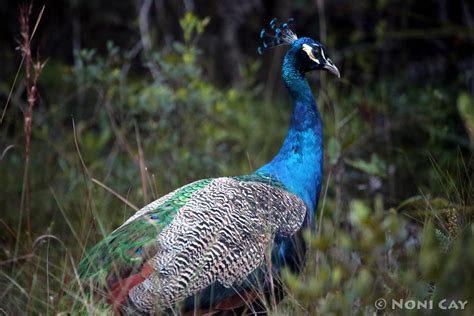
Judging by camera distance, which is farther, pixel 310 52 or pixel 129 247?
pixel 310 52

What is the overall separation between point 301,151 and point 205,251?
0.85 meters

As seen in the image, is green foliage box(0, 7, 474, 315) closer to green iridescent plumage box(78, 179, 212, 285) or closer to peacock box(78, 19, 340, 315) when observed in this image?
peacock box(78, 19, 340, 315)

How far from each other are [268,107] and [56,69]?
6.23 ft

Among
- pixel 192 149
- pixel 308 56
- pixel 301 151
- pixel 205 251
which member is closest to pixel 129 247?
pixel 205 251

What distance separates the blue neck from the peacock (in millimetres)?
104

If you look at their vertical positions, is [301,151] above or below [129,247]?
above

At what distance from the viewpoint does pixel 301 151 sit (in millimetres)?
3568

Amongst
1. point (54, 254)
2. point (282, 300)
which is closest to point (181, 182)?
point (54, 254)

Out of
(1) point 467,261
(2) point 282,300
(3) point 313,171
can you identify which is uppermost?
(1) point 467,261

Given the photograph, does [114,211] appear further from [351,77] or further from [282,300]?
[351,77]

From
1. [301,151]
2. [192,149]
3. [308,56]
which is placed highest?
[308,56]

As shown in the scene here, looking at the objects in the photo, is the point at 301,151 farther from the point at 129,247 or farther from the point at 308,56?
the point at 129,247

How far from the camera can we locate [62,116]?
6.00 meters

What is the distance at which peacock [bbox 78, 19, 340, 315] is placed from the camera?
2.85 meters
